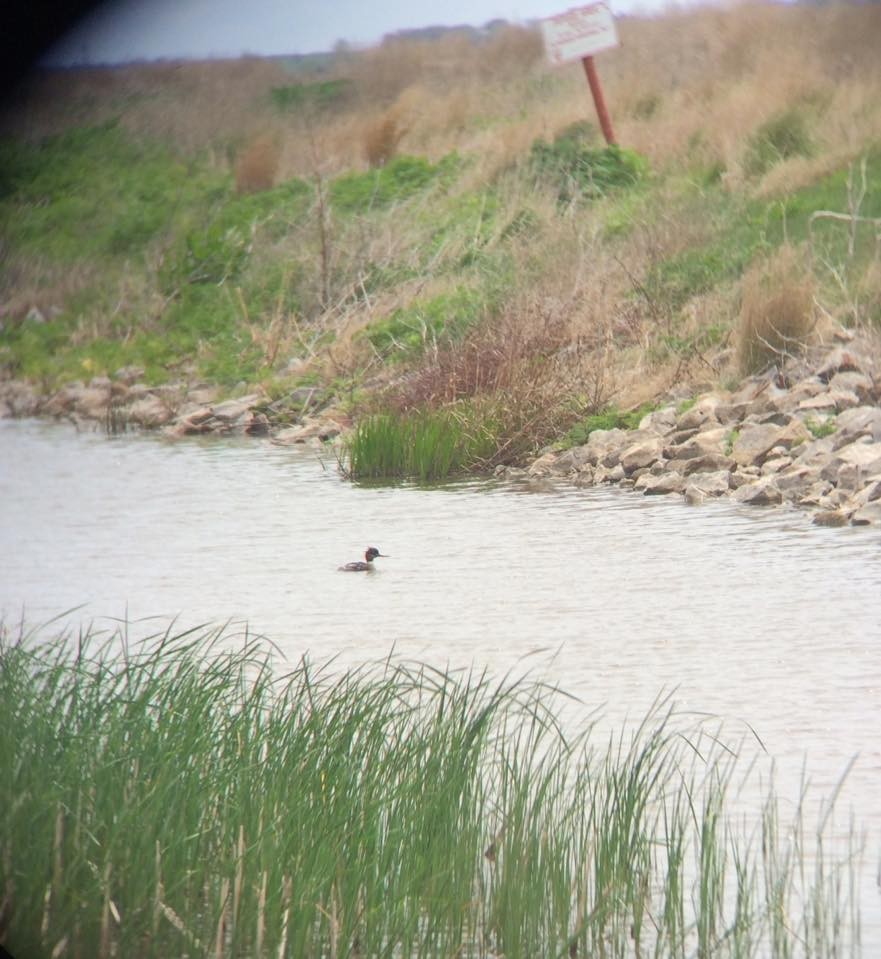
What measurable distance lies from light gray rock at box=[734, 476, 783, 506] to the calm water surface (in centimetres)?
12

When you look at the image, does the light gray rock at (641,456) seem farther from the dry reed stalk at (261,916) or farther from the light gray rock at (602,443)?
the dry reed stalk at (261,916)

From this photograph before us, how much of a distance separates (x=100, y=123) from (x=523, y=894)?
23827 millimetres

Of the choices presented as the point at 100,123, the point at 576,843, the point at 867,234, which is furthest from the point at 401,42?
the point at 576,843

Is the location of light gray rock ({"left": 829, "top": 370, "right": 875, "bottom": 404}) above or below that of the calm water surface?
above

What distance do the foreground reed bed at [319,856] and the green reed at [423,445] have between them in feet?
19.4

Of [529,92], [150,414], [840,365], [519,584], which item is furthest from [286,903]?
[529,92]

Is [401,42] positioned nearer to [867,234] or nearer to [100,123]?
[100,123]

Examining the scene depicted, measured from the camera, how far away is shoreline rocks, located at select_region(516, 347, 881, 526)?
319 inches

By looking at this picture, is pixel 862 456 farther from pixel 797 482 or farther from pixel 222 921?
pixel 222 921

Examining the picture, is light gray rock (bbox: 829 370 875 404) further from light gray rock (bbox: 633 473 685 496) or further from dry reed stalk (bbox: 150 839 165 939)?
dry reed stalk (bbox: 150 839 165 939)

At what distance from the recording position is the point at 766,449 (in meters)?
8.80

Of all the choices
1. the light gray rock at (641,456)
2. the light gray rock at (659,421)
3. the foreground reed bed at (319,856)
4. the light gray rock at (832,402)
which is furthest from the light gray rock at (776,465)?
the foreground reed bed at (319,856)

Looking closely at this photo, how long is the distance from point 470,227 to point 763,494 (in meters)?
7.10

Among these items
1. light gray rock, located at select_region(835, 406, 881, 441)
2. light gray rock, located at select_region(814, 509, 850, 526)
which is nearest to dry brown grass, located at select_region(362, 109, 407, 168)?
light gray rock, located at select_region(835, 406, 881, 441)
